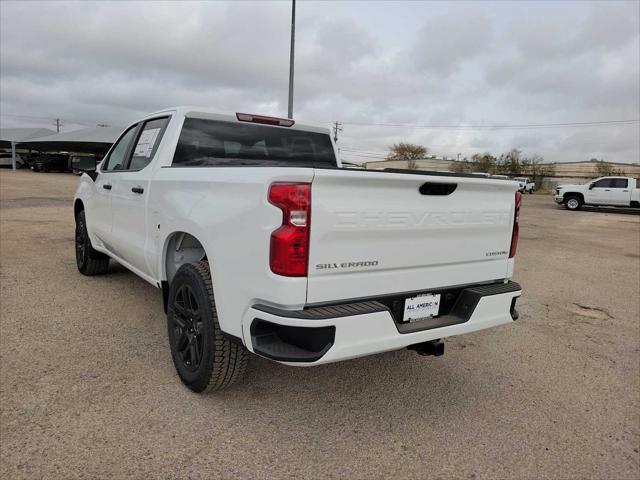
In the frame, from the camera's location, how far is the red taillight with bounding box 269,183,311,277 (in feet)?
7.36

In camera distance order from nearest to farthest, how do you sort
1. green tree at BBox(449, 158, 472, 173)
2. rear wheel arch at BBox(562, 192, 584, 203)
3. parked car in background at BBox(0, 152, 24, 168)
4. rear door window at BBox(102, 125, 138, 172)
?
rear door window at BBox(102, 125, 138, 172) < rear wheel arch at BBox(562, 192, 584, 203) < parked car in background at BBox(0, 152, 24, 168) < green tree at BBox(449, 158, 472, 173)

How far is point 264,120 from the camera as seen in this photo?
13.6 ft

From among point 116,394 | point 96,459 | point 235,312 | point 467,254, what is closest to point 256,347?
point 235,312

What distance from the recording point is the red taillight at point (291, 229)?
224cm

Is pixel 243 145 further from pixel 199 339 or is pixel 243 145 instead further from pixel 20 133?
pixel 20 133

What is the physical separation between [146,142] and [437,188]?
2.73 meters

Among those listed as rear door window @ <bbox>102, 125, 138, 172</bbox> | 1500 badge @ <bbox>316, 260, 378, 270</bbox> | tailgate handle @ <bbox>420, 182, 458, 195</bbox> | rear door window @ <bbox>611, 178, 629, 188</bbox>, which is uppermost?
rear door window @ <bbox>611, 178, 629, 188</bbox>

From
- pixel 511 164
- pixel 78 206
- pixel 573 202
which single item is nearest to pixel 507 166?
pixel 511 164

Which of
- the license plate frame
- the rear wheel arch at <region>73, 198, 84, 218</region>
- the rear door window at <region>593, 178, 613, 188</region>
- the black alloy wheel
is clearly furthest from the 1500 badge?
the rear door window at <region>593, 178, 613, 188</region>

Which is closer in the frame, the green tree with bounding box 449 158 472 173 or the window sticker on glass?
the window sticker on glass

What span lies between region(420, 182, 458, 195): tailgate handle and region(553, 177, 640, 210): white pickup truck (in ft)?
81.7

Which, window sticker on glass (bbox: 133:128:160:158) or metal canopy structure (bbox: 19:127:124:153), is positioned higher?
metal canopy structure (bbox: 19:127:124:153)

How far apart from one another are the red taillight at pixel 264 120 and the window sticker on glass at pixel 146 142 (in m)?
0.73

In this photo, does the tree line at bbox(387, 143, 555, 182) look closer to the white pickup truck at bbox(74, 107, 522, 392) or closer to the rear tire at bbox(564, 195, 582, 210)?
the rear tire at bbox(564, 195, 582, 210)
